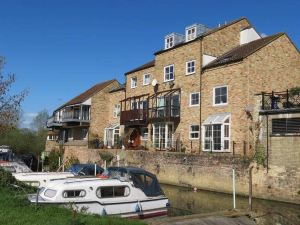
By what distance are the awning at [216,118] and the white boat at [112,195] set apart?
1311cm

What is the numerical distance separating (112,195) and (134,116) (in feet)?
77.4

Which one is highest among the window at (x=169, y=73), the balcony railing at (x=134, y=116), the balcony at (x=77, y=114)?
the window at (x=169, y=73)

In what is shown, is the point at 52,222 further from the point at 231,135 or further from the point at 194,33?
the point at 194,33

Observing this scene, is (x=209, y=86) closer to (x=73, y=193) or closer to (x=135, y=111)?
(x=135, y=111)

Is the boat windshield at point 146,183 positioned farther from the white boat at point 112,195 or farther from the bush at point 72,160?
the bush at point 72,160

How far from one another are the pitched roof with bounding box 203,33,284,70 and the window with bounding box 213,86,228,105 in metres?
1.85

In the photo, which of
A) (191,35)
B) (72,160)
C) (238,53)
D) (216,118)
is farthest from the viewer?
(72,160)

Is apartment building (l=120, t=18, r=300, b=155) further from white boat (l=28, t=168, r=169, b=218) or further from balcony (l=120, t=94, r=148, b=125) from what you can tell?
white boat (l=28, t=168, r=169, b=218)

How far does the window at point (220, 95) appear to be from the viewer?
3031 centimetres

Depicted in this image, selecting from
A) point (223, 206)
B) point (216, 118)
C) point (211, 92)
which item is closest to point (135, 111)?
point (211, 92)

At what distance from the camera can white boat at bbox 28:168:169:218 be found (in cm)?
1524

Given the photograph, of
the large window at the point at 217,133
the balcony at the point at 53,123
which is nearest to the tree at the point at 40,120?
the balcony at the point at 53,123

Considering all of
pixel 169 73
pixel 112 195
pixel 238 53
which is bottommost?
pixel 112 195

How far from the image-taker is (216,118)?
30141 mm
